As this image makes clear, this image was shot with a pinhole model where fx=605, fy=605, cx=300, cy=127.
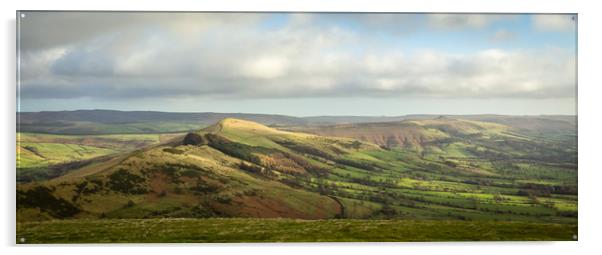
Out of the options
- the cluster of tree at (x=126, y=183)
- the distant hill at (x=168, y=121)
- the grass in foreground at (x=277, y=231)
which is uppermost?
the distant hill at (x=168, y=121)

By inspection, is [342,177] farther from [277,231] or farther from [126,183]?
[126,183]

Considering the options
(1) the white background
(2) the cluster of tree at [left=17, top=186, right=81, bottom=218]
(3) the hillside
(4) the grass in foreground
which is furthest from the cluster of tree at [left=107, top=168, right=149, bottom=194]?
(1) the white background

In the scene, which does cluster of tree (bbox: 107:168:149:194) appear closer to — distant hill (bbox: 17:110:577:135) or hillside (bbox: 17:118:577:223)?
hillside (bbox: 17:118:577:223)

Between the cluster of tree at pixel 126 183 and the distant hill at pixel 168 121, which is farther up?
the distant hill at pixel 168 121

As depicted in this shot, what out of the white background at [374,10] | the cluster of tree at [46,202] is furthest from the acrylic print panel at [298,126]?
the white background at [374,10]

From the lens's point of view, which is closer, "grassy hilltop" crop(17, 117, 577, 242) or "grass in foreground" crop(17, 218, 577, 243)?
"grass in foreground" crop(17, 218, 577, 243)

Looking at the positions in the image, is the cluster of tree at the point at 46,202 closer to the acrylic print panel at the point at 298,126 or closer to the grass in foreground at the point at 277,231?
the acrylic print panel at the point at 298,126
